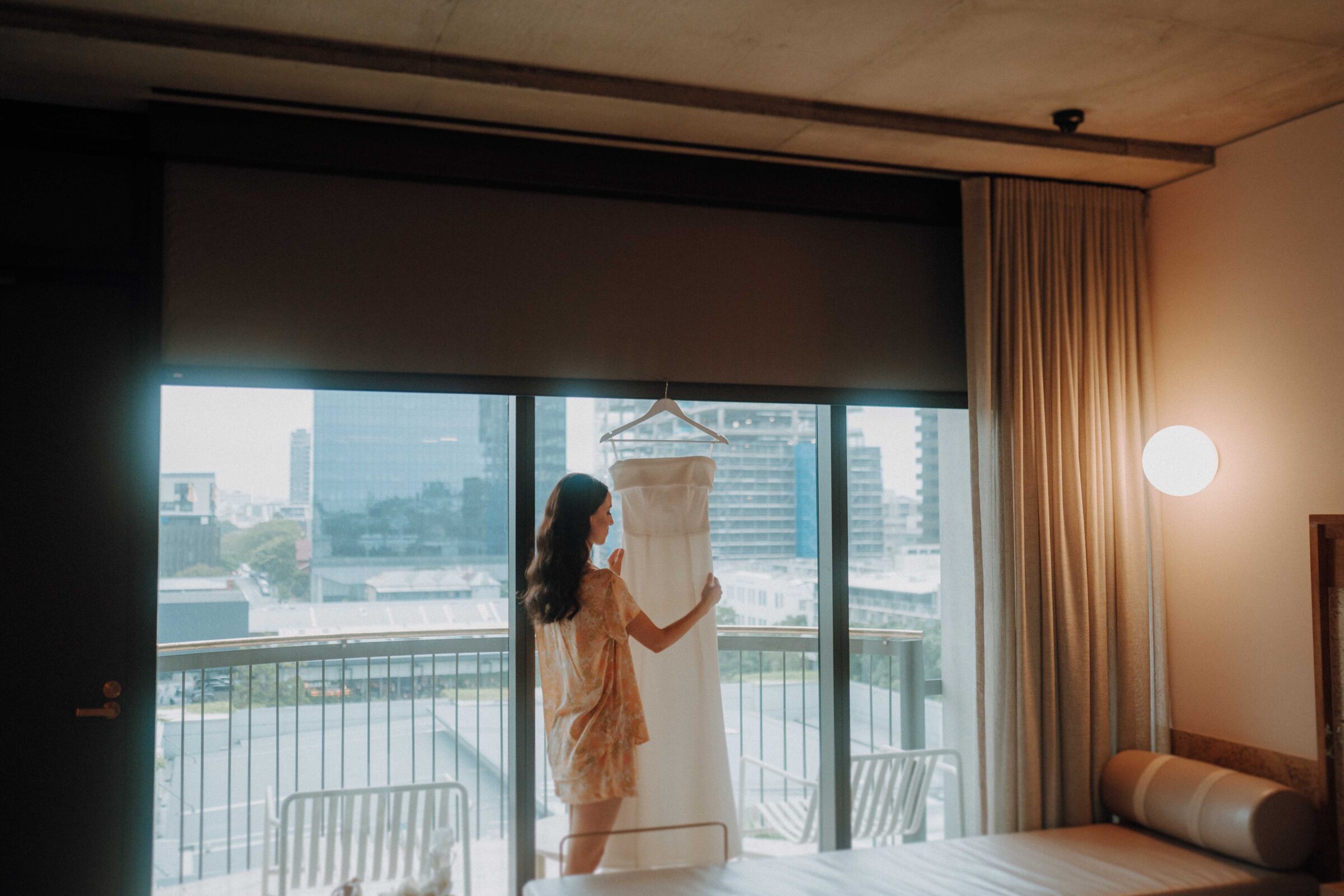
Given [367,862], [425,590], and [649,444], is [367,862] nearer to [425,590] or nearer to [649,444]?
[425,590]

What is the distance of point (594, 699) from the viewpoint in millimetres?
3006

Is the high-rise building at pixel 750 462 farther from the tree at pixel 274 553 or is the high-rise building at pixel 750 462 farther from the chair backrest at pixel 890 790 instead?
the tree at pixel 274 553

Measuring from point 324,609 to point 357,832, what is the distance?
672mm

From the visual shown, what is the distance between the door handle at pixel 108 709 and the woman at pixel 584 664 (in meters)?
1.12

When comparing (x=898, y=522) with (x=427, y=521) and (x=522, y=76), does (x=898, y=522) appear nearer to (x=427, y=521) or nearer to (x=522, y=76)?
(x=427, y=521)

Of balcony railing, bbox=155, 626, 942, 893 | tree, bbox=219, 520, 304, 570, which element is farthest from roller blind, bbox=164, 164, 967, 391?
balcony railing, bbox=155, 626, 942, 893

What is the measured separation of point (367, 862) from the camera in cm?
312

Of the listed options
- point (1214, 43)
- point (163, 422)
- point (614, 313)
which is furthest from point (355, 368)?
point (1214, 43)

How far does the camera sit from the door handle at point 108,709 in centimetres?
283

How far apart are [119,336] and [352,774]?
1479 millimetres

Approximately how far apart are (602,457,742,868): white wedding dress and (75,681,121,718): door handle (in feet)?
4.68

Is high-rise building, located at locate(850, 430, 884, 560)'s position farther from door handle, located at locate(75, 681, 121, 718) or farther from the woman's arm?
door handle, located at locate(75, 681, 121, 718)

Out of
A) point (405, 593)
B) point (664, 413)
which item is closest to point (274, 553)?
point (405, 593)

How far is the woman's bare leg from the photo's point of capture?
301 cm
